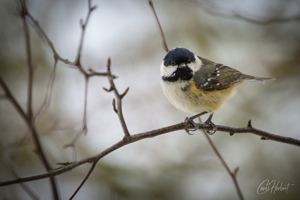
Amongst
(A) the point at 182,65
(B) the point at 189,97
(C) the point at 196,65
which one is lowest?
(B) the point at 189,97

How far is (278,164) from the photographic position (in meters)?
4.71

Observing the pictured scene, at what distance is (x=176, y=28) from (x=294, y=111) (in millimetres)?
2546

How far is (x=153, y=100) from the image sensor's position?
5.18 m

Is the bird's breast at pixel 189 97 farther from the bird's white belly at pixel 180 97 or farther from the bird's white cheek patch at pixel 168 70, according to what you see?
the bird's white cheek patch at pixel 168 70

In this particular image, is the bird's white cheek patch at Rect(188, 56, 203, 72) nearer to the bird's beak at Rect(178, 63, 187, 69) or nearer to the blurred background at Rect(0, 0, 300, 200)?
the bird's beak at Rect(178, 63, 187, 69)

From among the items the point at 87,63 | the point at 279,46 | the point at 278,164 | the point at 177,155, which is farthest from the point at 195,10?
the point at 278,164

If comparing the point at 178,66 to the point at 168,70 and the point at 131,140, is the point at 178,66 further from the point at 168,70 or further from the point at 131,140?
the point at 131,140

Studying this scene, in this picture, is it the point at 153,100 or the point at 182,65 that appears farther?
the point at 153,100

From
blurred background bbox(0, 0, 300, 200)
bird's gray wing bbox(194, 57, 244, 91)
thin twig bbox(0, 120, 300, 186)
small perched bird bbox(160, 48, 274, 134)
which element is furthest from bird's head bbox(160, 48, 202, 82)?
blurred background bbox(0, 0, 300, 200)

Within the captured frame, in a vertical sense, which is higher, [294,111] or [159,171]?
[294,111]

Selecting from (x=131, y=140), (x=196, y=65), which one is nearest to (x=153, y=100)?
(x=196, y=65)

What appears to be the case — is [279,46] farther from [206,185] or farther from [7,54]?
[7,54]

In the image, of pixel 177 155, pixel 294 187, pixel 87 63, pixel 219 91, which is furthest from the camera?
pixel 87 63

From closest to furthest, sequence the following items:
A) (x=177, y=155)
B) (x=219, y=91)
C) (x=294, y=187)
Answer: (x=219, y=91)
(x=294, y=187)
(x=177, y=155)
